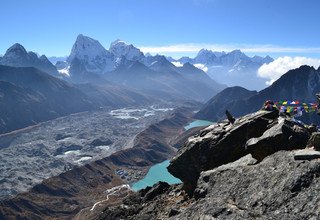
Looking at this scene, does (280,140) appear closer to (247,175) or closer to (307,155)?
(247,175)

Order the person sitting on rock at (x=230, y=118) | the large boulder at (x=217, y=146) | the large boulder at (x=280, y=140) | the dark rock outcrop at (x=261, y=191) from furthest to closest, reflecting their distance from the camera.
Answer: the person sitting on rock at (x=230, y=118), the large boulder at (x=217, y=146), the large boulder at (x=280, y=140), the dark rock outcrop at (x=261, y=191)

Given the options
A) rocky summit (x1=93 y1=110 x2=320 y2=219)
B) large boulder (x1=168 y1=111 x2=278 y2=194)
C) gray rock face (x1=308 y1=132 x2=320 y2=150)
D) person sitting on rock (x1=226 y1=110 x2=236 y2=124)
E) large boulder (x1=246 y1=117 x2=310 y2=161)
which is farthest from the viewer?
person sitting on rock (x1=226 y1=110 x2=236 y2=124)

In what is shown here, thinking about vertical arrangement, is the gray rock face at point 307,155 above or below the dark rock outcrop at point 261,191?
above

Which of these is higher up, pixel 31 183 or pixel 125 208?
pixel 125 208

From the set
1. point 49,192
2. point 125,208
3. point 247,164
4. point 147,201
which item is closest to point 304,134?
point 247,164

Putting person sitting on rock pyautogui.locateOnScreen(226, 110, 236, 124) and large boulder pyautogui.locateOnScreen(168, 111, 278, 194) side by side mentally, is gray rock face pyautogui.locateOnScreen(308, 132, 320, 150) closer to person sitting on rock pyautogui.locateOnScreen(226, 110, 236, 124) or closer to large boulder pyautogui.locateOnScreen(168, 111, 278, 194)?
large boulder pyautogui.locateOnScreen(168, 111, 278, 194)

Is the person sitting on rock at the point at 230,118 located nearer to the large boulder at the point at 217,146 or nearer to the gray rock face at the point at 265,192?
the large boulder at the point at 217,146

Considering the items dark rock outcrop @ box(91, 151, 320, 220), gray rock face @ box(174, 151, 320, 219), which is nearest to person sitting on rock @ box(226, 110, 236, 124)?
dark rock outcrop @ box(91, 151, 320, 220)

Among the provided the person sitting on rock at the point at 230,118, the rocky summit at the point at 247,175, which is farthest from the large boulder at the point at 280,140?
the person sitting on rock at the point at 230,118

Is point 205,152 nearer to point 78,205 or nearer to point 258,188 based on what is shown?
point 258,188
